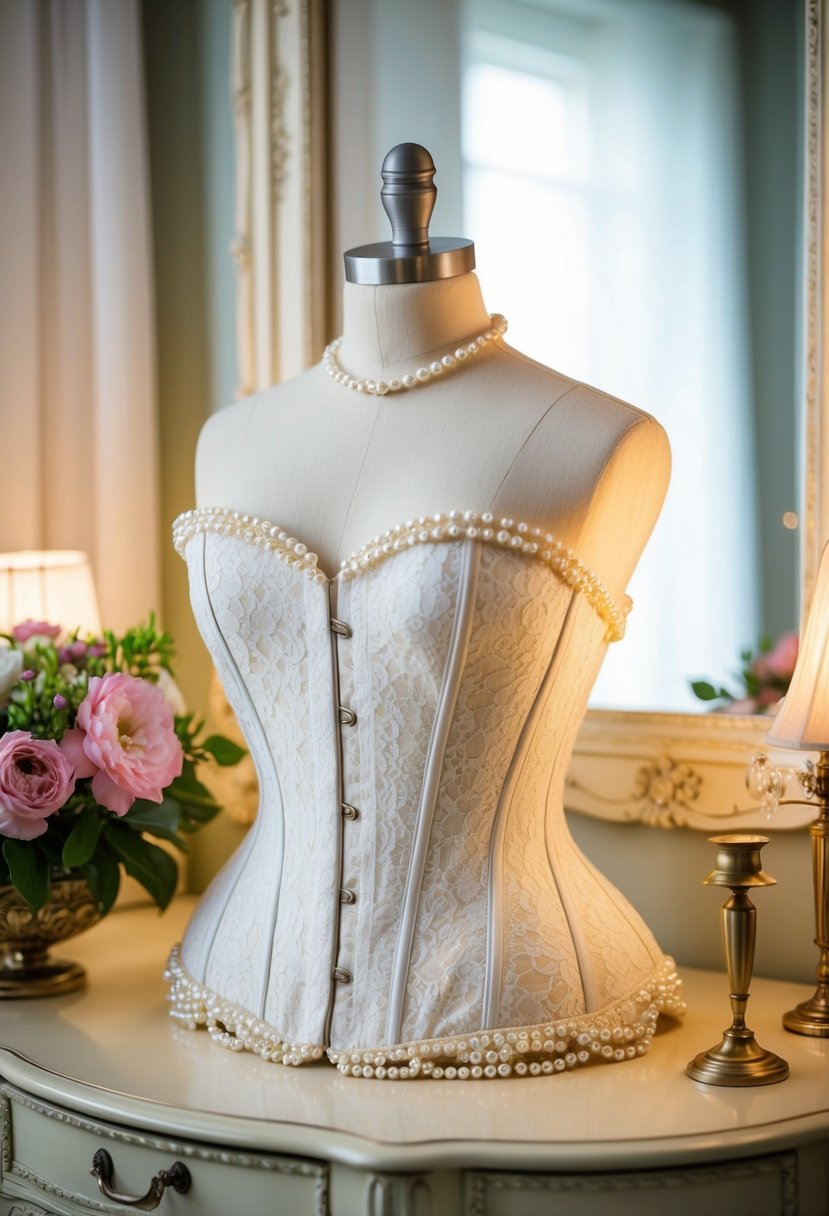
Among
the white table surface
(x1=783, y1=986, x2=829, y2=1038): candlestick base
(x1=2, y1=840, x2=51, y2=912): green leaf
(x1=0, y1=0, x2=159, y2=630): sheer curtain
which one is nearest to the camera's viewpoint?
the white table surface

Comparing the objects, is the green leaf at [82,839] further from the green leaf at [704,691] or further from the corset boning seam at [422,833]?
the green leaf at [704,691]

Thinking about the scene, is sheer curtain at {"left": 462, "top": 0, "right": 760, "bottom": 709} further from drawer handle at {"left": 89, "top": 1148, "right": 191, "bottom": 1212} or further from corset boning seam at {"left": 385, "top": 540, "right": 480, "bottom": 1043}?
drawer handle at {"left": 89, "top": 1148, "right": 191, "bottom": 1212}

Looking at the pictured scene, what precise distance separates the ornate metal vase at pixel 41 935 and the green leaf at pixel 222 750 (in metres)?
0.22

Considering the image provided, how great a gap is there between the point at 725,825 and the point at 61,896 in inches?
28.6

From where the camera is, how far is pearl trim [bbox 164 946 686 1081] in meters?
1.14

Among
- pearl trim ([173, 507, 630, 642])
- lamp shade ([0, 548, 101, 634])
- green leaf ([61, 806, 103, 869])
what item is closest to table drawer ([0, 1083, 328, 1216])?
green leaf ([61, 806, 103, 869])

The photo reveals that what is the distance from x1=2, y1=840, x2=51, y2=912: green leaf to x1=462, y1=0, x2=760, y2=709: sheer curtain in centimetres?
66

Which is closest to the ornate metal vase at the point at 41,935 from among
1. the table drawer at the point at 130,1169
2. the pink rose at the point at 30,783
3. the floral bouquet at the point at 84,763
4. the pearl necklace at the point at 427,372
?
the floral bouquet at the point at 84,763

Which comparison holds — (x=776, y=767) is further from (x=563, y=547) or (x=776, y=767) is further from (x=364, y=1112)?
(x=364, y=1112)

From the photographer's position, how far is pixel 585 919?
47.4 inches

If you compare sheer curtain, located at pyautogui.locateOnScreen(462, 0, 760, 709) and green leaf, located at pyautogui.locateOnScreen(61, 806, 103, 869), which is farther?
sheer curtain, located at pyautogui.locateOnScreen(462, 0, 760, 709)

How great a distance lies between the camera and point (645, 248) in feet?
5.09

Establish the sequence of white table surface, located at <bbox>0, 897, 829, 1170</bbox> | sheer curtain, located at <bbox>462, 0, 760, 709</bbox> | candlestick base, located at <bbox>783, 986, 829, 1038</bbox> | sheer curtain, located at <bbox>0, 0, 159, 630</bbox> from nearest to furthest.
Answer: white table surface, located at <bbox>0, 897, 829, 1170</bbox> < candlestick base, located at <bbox>783, 986, 829, 1038</bbox> < sheer curtain, located at <bbox>462, 0, 760, 709</bbox> < sheer curtain, located at <bbox>0, 0, 159, 630</bbox>

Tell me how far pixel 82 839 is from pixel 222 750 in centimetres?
25
